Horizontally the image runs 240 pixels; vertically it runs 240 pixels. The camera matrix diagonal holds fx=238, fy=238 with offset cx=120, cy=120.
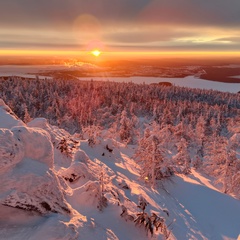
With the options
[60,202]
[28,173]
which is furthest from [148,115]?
[28,173]

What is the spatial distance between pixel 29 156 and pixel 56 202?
6.66ft

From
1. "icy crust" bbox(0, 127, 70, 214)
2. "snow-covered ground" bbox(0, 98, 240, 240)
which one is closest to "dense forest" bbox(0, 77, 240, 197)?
"snow-covered ground" bbox(0, 98, 240, 240)

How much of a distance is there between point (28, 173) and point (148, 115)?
118967 millimetres

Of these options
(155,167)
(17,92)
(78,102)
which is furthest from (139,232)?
(17,92)

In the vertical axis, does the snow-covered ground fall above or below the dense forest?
above

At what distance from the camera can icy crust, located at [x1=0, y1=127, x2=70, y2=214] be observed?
777 cm

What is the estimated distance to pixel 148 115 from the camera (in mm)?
125812

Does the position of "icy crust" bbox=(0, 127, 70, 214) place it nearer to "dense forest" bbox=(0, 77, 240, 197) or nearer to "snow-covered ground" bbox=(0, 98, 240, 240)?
"snow-covered ground" bbox=(0, 98, 240, 240)

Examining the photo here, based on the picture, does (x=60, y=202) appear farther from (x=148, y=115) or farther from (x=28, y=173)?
(x=148, y=115)

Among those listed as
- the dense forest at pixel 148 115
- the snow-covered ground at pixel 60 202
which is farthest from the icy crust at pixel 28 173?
the dense forest at pixel 148 115

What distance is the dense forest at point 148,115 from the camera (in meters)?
28.6

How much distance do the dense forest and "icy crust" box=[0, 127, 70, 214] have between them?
15.5 meters

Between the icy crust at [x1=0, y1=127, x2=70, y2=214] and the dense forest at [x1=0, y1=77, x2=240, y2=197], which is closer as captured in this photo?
the icy crust at [x1=0, y1=127, x2=70, y2=214]

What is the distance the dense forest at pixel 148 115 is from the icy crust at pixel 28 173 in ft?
51.0
